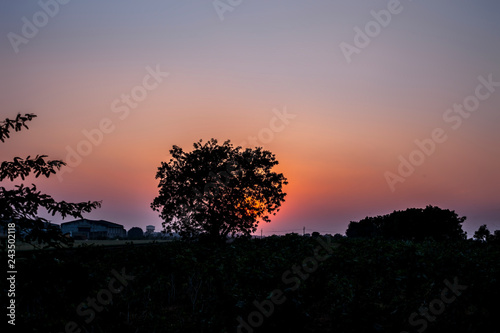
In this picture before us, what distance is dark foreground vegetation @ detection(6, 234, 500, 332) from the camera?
905 centimetres

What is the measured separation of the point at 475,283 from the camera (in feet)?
50.1

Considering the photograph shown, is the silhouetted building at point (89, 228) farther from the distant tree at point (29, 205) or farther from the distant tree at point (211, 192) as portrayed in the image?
the distant tree at point (29, 205)

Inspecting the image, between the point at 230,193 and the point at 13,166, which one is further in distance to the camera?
the point at 230,193

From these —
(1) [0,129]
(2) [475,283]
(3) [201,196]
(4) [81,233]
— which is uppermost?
(4) [81,233]

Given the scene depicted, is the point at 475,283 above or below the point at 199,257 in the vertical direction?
below

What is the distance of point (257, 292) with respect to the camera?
43.0 feet

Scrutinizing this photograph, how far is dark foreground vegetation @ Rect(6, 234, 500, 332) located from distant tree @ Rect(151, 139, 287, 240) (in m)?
17.7

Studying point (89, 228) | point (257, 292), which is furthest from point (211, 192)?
point (89, 228)

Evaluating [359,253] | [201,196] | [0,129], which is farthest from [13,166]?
[201,196]

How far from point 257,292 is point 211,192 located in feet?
107

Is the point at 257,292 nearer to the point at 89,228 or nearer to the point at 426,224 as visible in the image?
the point at 426,224

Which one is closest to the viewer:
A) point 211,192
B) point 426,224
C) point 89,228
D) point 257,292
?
point 257,292

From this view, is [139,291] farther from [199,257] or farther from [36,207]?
[36,207]

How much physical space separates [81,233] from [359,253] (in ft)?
363
